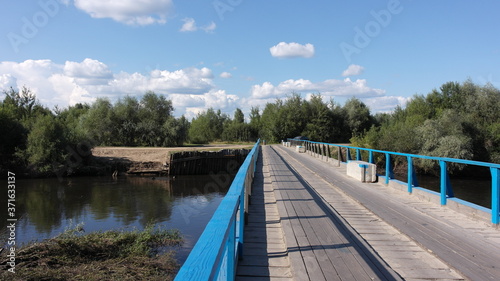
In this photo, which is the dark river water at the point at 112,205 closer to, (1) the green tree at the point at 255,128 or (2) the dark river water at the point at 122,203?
(2) the dark river water at the point at 122,203

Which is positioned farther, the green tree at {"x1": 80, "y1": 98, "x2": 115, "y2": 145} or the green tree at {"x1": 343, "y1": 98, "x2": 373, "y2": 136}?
the green tree at {"x1": 343, "y1": 98, "x2": 373, "y2": 136}

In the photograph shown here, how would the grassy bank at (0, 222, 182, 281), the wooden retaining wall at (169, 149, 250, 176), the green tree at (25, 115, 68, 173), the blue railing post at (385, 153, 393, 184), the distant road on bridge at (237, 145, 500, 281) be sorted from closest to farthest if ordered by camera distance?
the distant road on bridge at (237, 145, 500, 281) < the grassy bank at (0, 222, 182, 281) < the blue railing post at (385, 153, 393, 184) < the green tree at (25, 115, 68, 173) < the wooden retaining wall at (169, 149, 250, 176)

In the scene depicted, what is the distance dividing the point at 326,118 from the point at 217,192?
117ft

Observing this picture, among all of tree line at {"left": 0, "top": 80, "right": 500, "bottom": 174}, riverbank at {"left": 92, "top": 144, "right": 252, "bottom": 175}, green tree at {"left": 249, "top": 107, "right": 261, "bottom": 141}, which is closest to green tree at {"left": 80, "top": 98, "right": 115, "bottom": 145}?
tree line at {"left": 0, "top": 80, "right": 500, "bottom": 174}

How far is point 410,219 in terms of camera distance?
5082mm

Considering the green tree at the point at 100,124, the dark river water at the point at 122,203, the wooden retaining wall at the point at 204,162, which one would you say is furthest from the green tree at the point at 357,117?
the green tree at the point at 100,124

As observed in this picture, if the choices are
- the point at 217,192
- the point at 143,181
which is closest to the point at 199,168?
the point at 143,181

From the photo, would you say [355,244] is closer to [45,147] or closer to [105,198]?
[105,198]

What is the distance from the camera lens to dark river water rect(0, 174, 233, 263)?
13.0 metres

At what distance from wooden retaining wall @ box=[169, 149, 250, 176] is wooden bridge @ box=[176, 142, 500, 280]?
26109 mm

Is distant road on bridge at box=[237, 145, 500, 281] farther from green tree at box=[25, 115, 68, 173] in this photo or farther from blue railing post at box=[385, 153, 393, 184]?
green tree at box=[25, 115, 68, 173]

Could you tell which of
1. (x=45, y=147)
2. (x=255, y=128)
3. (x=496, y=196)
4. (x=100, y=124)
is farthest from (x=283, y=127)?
(x=496, y=196)

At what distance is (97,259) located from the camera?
8828 millimetres

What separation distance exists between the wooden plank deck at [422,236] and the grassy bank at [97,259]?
4.45m
